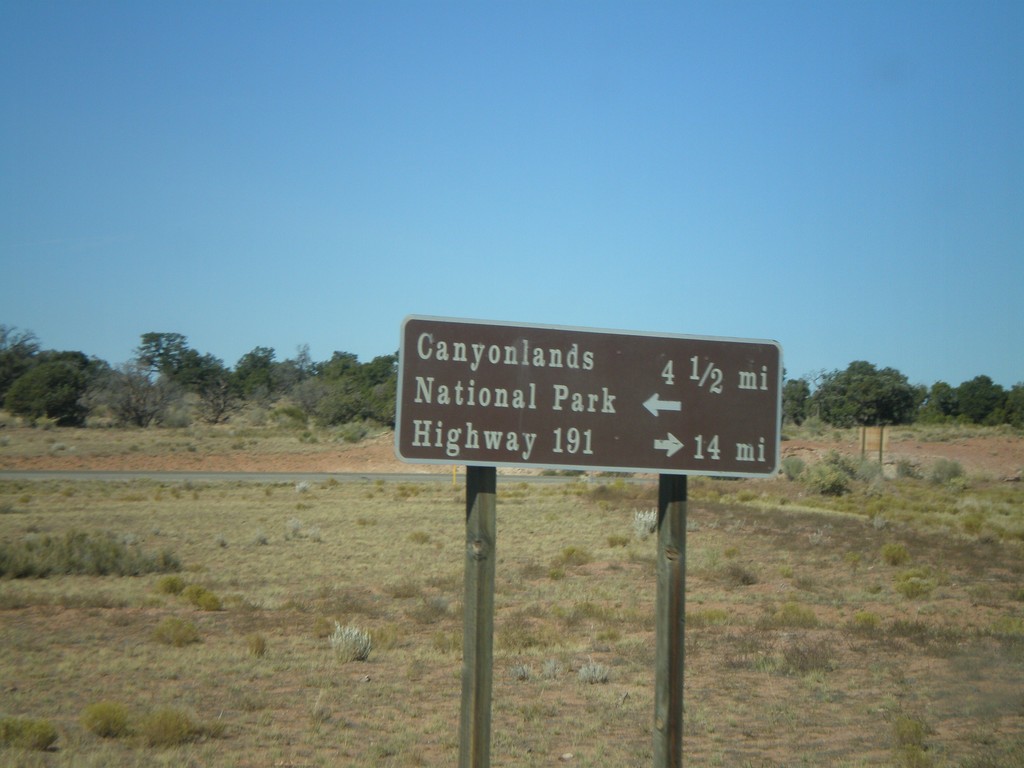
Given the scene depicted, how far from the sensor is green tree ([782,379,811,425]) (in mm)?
94188

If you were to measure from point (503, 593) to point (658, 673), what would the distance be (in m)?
13.2

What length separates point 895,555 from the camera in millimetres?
21281

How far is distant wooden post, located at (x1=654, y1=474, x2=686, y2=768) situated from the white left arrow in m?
0.15

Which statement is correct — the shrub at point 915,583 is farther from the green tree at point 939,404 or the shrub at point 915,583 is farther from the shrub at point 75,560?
the green tree at point 939,404

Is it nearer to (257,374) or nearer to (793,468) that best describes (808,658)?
(793,468)

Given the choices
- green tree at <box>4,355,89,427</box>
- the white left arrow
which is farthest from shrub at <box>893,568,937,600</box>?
green tree at <box>4,355,89,427</box>

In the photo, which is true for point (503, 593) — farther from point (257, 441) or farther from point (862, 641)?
point (257, 441)

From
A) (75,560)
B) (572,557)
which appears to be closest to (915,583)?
(572,557)

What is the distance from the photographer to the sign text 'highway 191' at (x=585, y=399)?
4867mm

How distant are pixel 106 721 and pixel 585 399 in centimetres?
610

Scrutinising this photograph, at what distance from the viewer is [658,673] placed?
194 inches

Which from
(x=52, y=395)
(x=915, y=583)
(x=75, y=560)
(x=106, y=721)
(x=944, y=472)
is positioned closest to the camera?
(x=106, y=721)

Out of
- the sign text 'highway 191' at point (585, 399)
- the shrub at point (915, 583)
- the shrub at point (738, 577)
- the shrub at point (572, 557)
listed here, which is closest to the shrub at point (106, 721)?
the sign text 'highway 191' at point (585, 399)

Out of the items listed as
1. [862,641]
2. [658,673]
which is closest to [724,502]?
[862,641]
